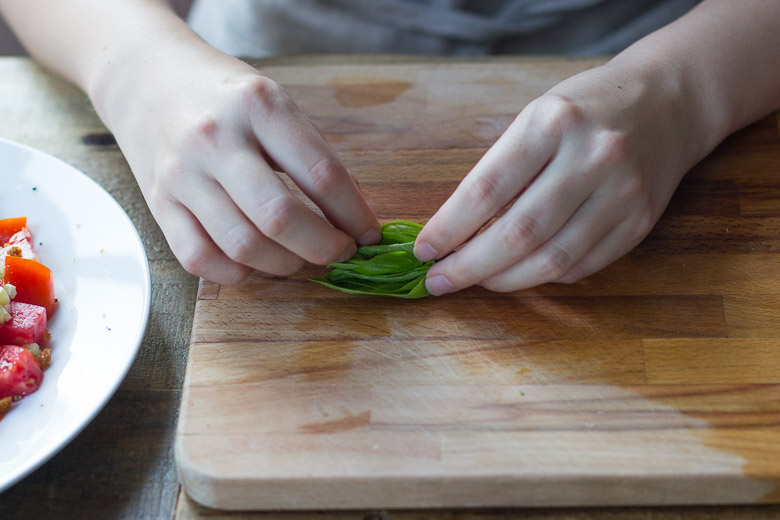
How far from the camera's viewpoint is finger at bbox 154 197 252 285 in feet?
4.20

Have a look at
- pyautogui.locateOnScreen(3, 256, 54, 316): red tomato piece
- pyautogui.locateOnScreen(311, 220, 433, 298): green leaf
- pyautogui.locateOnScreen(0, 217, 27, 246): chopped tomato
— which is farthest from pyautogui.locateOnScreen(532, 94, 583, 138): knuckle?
pyautogui.locateOnScreen(0, 217, 27, 246): chopped tomato

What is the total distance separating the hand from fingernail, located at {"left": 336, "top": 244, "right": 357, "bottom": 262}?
123 mm

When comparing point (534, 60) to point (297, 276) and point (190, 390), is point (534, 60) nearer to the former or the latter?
point (297, 276)

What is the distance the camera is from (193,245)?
128 centimetres

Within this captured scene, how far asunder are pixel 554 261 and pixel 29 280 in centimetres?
98

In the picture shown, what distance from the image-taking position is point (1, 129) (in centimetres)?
181

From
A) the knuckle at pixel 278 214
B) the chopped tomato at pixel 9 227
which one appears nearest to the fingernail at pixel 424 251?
the knuckle at pixel 278 214

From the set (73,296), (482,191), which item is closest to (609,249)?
(482,191)

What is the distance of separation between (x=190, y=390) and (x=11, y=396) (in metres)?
0.31

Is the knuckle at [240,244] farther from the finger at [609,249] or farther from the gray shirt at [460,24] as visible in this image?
the gray shirt at [460,24]

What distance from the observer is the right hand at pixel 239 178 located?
1.18m

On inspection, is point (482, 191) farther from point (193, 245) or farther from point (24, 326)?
point (24, 326)

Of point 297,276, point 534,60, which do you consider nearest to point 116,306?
point 297,276

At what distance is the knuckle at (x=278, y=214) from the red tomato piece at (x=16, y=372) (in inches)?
18.5
